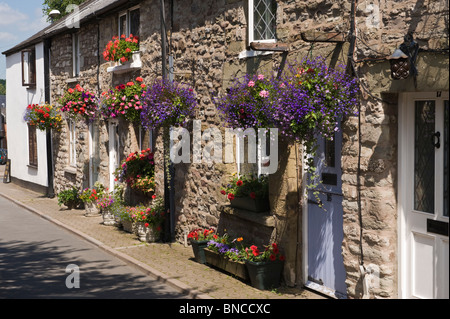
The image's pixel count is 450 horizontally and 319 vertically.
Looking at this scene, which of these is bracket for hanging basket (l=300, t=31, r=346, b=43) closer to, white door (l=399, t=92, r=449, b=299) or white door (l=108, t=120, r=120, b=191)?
white door (l=399, t=92, r=449, b=299)

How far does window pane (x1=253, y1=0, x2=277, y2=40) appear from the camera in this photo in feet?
27.7

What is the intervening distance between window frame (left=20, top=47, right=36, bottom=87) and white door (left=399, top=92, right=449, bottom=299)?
1692 cm

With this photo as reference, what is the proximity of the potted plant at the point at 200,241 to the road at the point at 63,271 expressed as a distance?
0.94m

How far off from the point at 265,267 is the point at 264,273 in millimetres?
83

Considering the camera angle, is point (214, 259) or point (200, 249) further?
point (200, 249)

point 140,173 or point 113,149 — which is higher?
point 113,149

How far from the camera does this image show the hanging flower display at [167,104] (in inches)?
398

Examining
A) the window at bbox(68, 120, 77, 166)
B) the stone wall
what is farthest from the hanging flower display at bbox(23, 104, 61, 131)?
the stone wall

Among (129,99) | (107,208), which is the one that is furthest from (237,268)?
(107,208)

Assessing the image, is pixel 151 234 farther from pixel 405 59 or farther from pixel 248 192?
pixel 405 59

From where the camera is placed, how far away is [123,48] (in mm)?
12930

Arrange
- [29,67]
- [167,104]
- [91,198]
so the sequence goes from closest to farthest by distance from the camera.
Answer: [167,104] < [91,198] < [29,67]

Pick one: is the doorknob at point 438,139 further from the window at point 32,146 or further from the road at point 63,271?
the window at point 32,146

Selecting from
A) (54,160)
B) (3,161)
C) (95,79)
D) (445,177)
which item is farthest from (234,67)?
(3,161)
